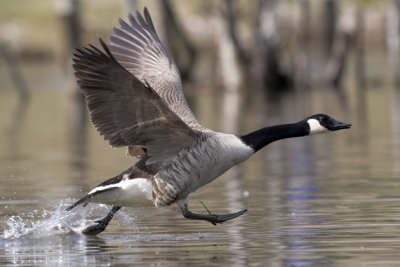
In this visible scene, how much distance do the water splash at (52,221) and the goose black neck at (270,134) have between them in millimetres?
1558

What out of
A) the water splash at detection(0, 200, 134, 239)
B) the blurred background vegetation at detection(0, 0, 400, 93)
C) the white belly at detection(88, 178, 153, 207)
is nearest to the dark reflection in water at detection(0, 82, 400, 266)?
the water splash at detection(0, 200, 134, 239)

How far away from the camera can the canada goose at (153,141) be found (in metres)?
9.61

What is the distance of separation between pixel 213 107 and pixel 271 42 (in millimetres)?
6303

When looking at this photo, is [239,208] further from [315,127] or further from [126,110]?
[126,110]

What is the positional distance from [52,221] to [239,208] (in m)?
2.31

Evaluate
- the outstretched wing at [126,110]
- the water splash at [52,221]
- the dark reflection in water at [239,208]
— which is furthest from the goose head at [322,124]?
the water splash at [52,221]

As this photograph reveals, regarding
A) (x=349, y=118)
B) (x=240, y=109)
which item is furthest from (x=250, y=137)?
(x=240, y=109)

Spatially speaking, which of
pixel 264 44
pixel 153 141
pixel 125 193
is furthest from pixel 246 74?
pixel 125 193

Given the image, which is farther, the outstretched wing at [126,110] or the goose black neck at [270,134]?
the goose black neck at [270,134]

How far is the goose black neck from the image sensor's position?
10406mm

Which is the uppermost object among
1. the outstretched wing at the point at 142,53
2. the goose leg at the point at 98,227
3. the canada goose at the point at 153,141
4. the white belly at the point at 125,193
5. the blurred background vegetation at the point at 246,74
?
the blurred background vegetation at the point at 246,74

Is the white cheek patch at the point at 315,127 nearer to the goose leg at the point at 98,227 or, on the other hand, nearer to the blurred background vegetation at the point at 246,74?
the goose leg at the point at 98,227

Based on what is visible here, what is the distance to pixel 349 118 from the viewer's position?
24250 millimetres

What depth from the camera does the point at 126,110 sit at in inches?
389
